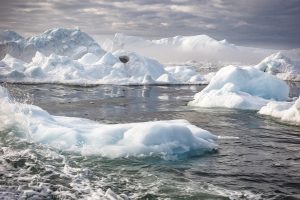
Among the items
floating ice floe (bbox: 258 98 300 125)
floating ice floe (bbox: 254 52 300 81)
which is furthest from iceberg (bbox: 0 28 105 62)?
floating ice floe (bbox: 258 98 300 125)

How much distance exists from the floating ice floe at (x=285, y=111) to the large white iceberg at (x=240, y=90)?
3.23 m

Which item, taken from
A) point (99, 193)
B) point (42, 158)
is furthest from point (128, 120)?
point (99, 193)

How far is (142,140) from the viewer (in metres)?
13.4

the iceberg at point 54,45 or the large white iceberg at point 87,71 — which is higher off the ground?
the iceberg at point 54,45

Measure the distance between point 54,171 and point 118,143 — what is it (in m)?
2.78

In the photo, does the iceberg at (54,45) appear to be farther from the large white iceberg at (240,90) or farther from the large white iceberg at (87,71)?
the large white iceberg at (240,90)

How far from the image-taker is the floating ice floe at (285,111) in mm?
22094

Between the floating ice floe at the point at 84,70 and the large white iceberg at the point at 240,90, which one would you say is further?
the floating ice floe at the point at 84,70

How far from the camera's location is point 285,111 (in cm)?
2370

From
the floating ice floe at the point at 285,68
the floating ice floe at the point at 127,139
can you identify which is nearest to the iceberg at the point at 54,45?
the floating ice floe at the point at 285,68

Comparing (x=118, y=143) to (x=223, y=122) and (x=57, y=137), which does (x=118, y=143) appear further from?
(x=223, y=122)

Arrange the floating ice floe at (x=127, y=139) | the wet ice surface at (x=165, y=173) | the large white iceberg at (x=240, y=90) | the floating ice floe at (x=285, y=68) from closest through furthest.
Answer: the wet ice surface at (x=165, y=173)
the floating ice floe at (x=127, y=139)
the large white iceberg at (x=240, y=90)
the floating ice floe at (x=285, y=68)

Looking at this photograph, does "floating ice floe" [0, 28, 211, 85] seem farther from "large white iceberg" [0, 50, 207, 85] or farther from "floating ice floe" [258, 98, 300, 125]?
"floating ice floe" [258, 98, 300, 125]

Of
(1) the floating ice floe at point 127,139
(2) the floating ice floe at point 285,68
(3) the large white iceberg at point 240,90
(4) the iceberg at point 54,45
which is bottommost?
(1) the floating ice floe at point 127,139
